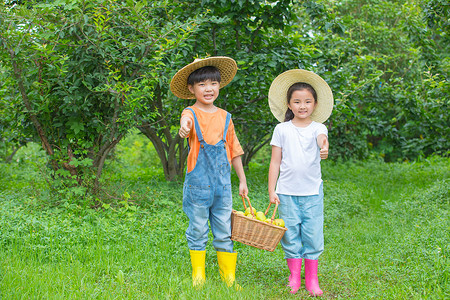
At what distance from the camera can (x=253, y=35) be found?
5.96 m

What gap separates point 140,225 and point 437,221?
125 inches

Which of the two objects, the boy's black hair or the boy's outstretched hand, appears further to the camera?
the boy's black hair

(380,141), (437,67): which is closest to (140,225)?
(437,67)

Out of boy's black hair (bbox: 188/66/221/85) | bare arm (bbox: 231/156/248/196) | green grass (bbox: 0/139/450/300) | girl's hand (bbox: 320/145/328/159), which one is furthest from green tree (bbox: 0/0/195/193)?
girl's hand (bbox: 320/145/328/159)

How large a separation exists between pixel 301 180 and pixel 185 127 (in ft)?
3.28

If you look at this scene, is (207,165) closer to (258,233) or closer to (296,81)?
(258,233)

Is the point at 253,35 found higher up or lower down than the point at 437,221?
higher up

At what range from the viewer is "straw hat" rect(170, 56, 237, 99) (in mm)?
3311

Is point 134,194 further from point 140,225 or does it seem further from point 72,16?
point 72,16

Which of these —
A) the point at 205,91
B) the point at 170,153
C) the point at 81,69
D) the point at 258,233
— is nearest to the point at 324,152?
the point at 258,233

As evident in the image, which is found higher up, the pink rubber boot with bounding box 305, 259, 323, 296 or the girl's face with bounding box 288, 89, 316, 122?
the girl's face with bounding box 288, 89, 316, 122

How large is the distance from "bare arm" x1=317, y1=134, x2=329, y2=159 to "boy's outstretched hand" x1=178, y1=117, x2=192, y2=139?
999 mm

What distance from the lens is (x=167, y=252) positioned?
13.4 ft

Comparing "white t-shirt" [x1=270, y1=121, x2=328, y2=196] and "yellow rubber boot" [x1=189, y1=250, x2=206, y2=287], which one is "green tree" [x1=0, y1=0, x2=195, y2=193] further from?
"yellow rubber boot" [x1=189, y1=250, x2=206, y2=287]
